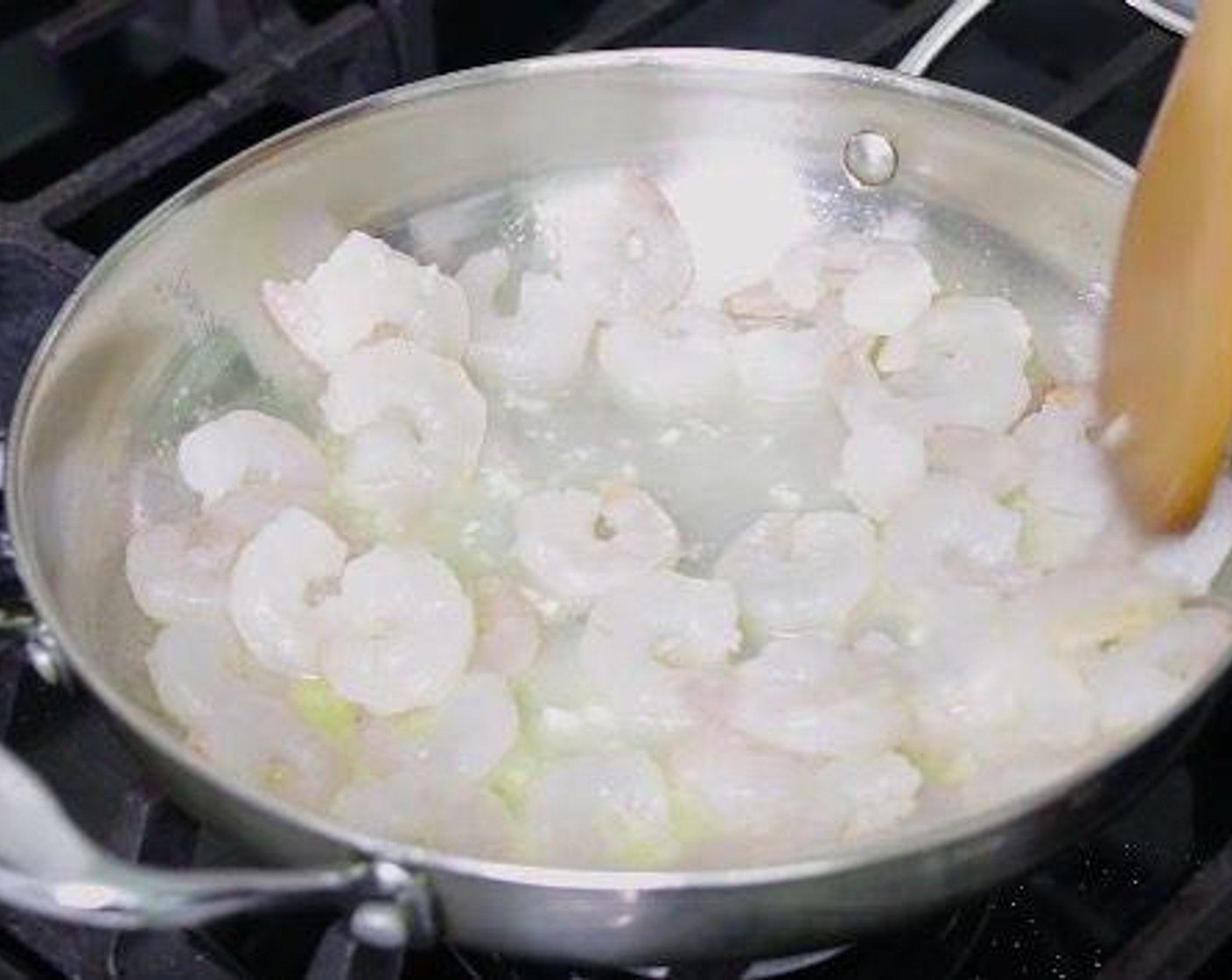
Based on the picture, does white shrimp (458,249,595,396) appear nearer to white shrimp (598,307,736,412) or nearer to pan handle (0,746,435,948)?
white shrimp (598,307,736,412)

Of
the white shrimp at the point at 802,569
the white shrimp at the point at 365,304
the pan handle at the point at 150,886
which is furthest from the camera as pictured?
the white shrimp at the point at 365,304

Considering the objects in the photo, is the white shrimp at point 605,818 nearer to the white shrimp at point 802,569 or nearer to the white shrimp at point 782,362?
the white shrimp at point 802,569

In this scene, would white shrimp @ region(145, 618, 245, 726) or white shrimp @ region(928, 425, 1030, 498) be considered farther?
white shrimp @ region(928, 425, 1030, 498)

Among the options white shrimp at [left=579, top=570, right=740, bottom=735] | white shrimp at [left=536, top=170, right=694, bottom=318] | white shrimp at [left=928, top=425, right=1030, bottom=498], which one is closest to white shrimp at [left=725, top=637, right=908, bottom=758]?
white shrimp at [left=579, top=570, right=740, bottom=735]

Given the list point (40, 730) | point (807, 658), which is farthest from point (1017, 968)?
point (40, 730)

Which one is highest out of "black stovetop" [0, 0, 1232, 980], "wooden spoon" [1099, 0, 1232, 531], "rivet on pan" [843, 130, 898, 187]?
"wooden spoon" [1099, 0, 1232, 531]

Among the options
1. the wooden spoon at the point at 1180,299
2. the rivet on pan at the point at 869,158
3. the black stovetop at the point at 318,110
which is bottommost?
the black stovetop at the point at 318,110

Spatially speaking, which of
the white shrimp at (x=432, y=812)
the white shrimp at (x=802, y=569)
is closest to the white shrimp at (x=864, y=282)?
the white shrimp at (x=802, y=569)
